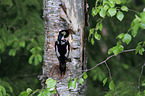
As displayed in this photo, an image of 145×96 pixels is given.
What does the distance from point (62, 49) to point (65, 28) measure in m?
0.19

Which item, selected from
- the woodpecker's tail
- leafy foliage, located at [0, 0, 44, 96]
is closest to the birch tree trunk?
the woodpecker's tail

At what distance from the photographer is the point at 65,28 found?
1.63m

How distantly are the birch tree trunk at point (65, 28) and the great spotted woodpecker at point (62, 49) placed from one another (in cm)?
3

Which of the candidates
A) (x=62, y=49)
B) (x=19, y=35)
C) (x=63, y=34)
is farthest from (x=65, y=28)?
(x=19, y=35)

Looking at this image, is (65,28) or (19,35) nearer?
(65,28)

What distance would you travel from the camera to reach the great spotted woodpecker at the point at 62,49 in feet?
5.30

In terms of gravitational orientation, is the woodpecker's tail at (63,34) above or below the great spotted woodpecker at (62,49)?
above

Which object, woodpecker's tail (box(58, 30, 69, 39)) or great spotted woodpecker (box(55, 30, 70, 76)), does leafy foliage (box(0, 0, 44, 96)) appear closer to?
great spotted woodpecker (box(55, 30, 70, 76))

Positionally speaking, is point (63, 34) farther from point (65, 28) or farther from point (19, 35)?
point (19, 35)

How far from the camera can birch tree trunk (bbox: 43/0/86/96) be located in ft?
5.33

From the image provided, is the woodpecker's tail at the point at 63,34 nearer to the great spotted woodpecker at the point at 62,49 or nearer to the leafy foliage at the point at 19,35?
the great spotted woodpecker at the point at 62,49

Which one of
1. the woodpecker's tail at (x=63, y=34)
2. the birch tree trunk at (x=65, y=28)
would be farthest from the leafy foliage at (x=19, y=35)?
the woodpecker's tail at (x=63, y=34)

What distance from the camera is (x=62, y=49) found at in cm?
161

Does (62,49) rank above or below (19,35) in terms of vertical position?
below
